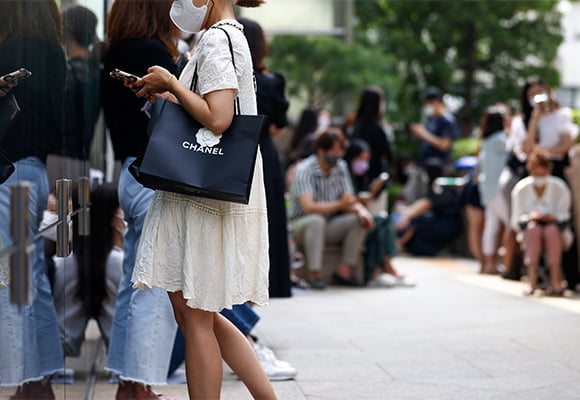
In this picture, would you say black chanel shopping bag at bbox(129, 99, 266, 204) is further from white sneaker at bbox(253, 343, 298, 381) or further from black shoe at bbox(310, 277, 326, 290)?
black shoe at bbox(310, 277, 326, 290)

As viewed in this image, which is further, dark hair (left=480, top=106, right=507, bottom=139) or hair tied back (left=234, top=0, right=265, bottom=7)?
dark hair (left=480, top=106, right=507, bottom=139)

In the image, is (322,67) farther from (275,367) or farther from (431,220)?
(275,367)

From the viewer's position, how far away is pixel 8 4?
276cm

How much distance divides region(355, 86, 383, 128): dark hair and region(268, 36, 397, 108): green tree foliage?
6.23m

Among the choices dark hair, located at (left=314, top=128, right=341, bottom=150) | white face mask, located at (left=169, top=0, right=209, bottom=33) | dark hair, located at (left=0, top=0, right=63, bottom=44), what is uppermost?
white face mask, located at (left=169, top=0, right=209, bottom=33)

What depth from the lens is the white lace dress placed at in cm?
352

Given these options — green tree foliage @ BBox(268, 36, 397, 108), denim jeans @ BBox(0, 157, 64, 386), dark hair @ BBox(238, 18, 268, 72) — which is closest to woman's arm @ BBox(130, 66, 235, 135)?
denim jeans @ BBox(0, 157, 64, 386)

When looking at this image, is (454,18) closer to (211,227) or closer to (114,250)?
(114,250)

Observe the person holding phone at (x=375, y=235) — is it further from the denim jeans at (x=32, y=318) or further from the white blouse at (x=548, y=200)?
the denim jeans at (x=32, y=318)

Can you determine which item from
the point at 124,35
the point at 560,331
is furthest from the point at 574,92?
the point at 124,35

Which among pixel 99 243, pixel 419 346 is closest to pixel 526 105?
pixel 419 346

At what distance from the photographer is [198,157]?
11.2ft

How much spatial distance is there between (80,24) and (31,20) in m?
1.62

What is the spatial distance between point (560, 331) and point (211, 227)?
14.1 feet
